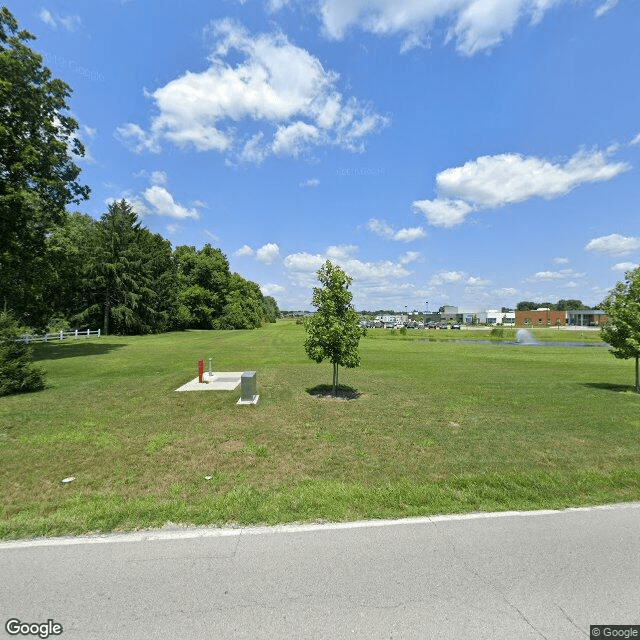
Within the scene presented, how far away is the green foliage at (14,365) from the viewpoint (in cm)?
1107

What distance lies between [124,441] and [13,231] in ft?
64.7

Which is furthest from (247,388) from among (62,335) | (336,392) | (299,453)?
(62,335)

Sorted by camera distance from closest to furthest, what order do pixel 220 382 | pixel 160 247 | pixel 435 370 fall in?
1. pixel 220 382
2. pixel 435 370
3. pixel 160 247

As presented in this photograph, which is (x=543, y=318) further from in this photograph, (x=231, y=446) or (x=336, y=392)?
(x=231, y=446)

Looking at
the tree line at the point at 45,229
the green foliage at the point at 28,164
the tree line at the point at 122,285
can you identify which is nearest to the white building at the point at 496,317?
the tree line at the point at 122,285

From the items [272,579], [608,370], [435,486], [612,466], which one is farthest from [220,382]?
[608,370]

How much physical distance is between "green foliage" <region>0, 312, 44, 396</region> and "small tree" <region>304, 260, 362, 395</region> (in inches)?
374

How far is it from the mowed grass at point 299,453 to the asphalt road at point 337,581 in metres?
0.47

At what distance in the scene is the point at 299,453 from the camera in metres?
6.64

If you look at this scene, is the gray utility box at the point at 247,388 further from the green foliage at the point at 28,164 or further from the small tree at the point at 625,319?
the green foliage at the point at 28,164

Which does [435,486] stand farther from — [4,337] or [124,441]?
[4,337]

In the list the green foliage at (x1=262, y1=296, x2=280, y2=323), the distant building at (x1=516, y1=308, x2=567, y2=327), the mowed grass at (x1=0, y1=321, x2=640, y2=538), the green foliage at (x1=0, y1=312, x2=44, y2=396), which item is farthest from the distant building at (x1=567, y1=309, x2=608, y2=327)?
the green foliage at (x1=0, y1=312, x2=44, y2=396)

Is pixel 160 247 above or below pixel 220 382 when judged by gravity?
above

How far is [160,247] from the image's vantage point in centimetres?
5538
